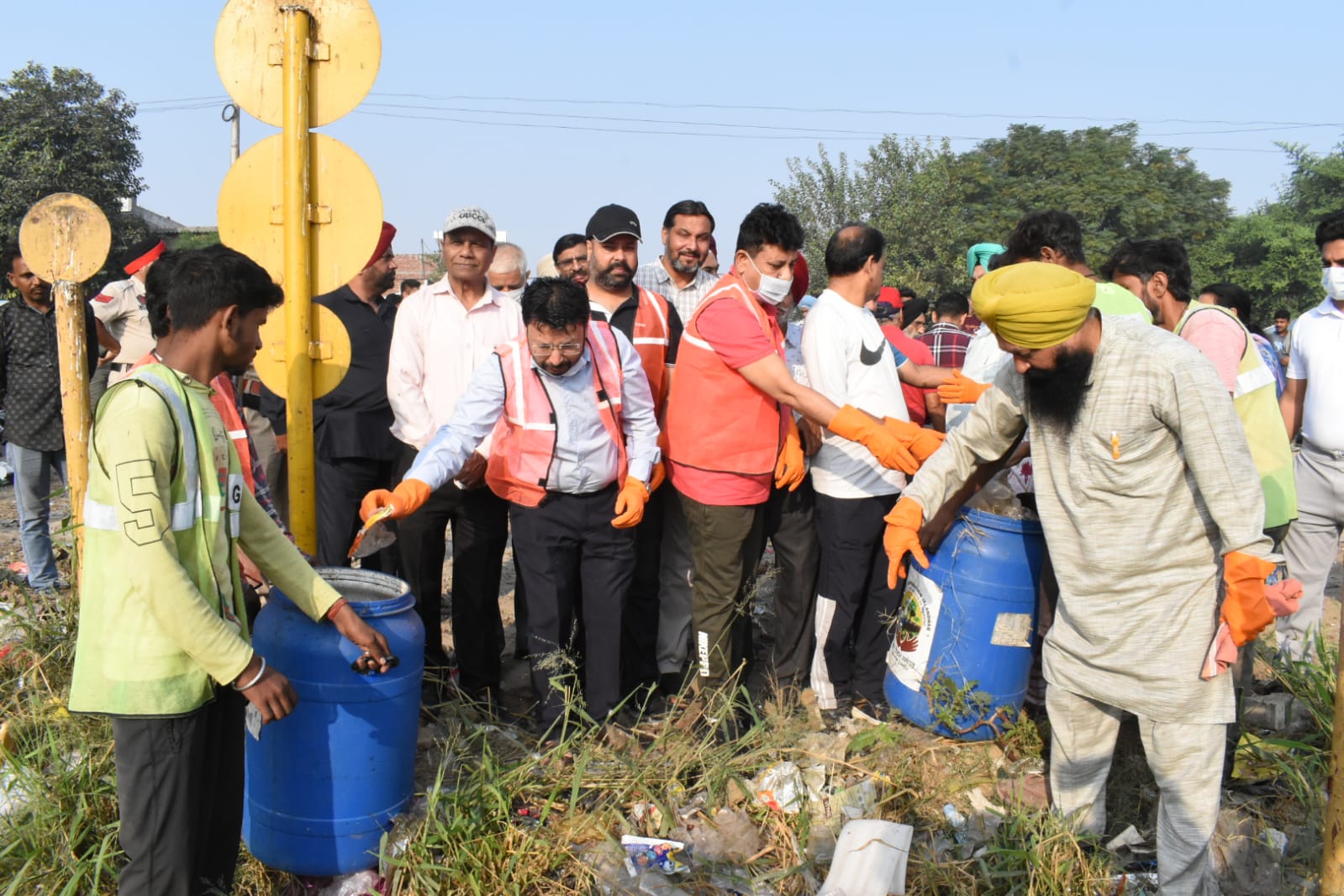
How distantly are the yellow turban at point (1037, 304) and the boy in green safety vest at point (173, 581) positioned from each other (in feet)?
Result: 6.13

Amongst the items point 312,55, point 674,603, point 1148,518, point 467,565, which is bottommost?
point 674,603

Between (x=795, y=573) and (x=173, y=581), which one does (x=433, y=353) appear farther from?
(x=173, y=581)

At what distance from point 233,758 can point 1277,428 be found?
3678mm

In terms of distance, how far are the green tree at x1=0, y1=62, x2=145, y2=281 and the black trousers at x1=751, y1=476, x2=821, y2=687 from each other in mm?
23734

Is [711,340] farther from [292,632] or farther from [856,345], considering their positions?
[292,632]

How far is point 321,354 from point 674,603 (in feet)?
6.98

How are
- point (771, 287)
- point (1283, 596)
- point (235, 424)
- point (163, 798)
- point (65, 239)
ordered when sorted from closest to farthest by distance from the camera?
point (163, 798)
point (1283, 596)
point (235, 424)
point (65, 239)
point (771, 287)

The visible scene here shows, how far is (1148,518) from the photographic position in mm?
2779

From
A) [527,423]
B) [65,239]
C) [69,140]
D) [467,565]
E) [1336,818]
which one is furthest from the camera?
[69,140]

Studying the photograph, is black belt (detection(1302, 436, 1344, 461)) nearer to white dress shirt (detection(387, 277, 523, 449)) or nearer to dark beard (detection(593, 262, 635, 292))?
dark beard (detection(593, 262, 635, 292))

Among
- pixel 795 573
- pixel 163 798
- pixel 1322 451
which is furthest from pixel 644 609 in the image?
pixel 1322 451

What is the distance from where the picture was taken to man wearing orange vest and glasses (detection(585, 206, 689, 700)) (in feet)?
14.4

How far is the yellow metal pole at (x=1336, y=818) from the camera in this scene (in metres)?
1.94

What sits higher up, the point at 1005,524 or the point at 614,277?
the point at 614,277
